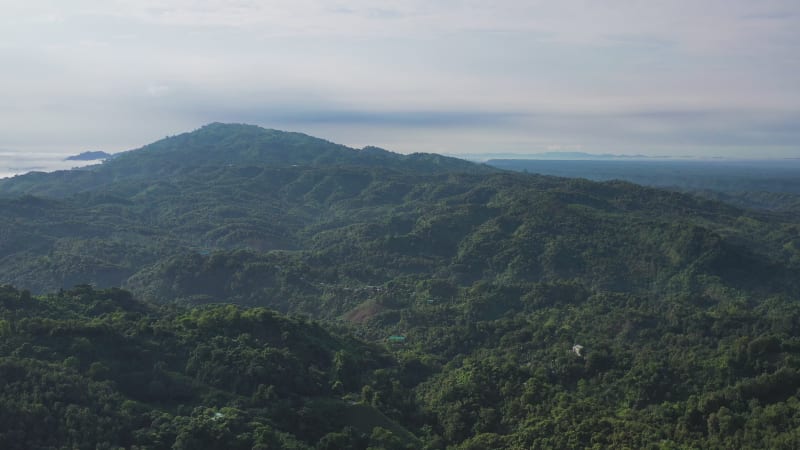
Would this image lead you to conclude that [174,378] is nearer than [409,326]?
Yes

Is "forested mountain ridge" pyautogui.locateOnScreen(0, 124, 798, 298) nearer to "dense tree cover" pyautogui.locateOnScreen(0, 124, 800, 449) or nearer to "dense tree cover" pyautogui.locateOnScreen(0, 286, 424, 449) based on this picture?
"dense tree cover" pyautogui.locateOnScreen(0, 124, 800, 449)

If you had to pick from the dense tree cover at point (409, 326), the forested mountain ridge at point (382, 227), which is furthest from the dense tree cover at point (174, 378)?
the forested mountain ridge at point (382, 227)

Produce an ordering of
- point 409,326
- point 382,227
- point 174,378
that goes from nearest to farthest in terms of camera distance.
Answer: point 174,378 < point 409,326 < point 382,227

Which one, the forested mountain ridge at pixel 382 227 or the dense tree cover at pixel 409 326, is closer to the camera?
the dense tree cover at pixel 409 326

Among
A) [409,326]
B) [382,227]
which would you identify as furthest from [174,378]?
[382,227]

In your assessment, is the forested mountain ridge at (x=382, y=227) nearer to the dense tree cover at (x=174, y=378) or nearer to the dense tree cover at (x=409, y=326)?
the dense tree cover at (x=409, y=326)

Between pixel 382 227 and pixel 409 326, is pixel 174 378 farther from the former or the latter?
pixel 382 227

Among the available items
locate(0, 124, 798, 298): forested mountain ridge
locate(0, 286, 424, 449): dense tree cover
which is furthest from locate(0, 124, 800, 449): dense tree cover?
locate(0, 124, 798, 298): forested mountain ridge

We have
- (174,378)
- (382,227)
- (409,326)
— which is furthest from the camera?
(382,227)

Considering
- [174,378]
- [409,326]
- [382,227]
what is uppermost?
[382,227]
